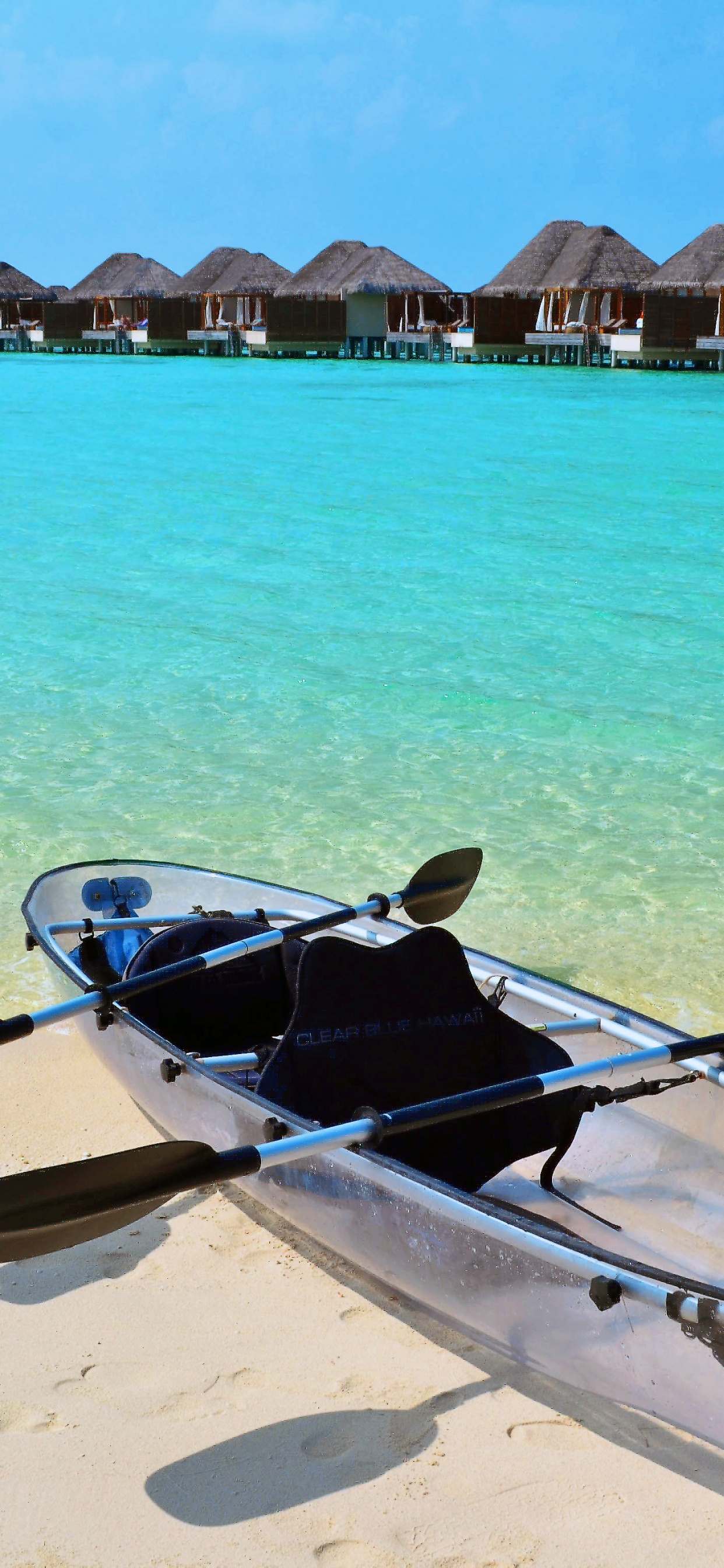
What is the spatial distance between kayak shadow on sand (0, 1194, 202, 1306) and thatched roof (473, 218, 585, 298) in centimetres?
3993

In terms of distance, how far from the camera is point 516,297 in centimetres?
4147

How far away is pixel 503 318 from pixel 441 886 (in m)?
41.6

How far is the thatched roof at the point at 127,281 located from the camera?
49.2m

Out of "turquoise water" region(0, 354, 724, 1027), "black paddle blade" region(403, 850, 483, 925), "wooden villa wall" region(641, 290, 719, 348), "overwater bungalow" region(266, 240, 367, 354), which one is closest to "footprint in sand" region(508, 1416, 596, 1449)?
"black paddle blade" region(403, 850, 483, 925)

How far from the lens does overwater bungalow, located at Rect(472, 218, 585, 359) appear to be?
4069 cm

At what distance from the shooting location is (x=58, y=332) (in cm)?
5444

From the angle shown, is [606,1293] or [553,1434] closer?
[606,1293]

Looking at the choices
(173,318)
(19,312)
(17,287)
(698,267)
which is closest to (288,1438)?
(698,267)

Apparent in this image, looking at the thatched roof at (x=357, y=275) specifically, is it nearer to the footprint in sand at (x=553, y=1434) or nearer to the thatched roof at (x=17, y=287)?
the thatched roof at (x=17, y=287)

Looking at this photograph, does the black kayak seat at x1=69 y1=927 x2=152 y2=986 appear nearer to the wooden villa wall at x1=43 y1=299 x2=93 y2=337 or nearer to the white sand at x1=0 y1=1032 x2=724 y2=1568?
the white sand at x1=0 y1=1032 x2=724 y2=1568

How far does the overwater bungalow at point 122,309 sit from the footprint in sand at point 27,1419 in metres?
49.5

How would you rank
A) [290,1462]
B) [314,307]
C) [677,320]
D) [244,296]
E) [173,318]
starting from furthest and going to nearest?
1. [173,318]
2. [244,296]
3. [314,307]
4. [677,320]
5. [290,1462]

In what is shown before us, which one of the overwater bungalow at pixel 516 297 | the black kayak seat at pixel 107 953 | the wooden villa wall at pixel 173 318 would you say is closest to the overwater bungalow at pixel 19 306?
the wooden villa wall at pixel 173 318

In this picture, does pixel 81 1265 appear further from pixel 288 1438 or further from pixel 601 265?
pixel 601 265
